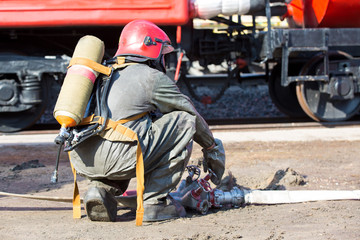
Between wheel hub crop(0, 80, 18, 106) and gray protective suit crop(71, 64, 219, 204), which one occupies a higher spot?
gray protective suit crop(71, 64, 219, 204)

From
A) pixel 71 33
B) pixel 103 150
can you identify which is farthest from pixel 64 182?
pixel 71 33

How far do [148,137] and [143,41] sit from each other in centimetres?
76

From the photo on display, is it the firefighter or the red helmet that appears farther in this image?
the red helmet

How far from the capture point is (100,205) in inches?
142

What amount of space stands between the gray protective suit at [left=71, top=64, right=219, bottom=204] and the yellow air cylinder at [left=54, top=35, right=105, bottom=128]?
210 mm

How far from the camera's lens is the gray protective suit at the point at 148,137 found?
3592 mm

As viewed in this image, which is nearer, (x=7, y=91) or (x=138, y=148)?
(x=138, y=148)

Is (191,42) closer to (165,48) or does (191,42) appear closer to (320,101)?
(320,101)

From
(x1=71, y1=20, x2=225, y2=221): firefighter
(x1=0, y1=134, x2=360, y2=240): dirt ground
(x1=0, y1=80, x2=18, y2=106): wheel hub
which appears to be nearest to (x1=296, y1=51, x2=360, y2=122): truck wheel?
(x1=0, y1=134, x2=360, y2=240): dirt ground

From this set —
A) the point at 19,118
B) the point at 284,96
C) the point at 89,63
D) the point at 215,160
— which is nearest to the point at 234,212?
the point at 215,160

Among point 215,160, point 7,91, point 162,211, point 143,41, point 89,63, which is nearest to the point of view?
point 89,63

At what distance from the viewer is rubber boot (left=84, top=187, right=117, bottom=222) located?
359 centimetres

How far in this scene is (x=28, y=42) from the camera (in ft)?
27.8

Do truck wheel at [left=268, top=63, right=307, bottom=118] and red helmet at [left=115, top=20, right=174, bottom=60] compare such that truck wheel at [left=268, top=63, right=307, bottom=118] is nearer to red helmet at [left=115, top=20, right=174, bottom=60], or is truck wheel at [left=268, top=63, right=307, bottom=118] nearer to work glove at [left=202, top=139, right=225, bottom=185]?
work glove at [left=202, top=139, right=225, bottom=185]
